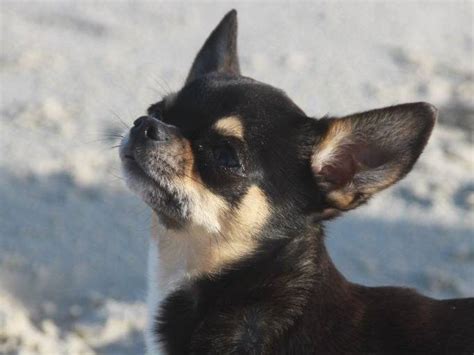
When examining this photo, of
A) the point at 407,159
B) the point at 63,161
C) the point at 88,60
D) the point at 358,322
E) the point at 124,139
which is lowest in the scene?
the point at 358,322

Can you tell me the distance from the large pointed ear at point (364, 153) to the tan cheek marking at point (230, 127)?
318 millimetres

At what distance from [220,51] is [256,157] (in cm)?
84

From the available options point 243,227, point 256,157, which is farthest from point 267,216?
point 256,157

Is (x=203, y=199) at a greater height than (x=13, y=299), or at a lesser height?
lesser

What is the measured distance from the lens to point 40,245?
554cm

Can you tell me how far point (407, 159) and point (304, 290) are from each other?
24.5 inches

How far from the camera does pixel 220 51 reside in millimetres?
4414

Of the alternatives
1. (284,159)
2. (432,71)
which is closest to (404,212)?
(432,71)

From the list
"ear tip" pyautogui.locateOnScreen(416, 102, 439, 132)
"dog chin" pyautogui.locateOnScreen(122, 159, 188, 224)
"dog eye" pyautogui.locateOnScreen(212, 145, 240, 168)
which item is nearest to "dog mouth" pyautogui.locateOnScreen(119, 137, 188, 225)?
"dog chin" pyautogui.locateOnScreen(122, 159, 188, 224)

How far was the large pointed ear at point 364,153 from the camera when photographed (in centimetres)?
365

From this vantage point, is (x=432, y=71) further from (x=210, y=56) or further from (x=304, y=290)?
(x=304, y=290)

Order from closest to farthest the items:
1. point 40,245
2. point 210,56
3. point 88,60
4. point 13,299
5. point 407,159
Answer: point 407,159 < point 210,56 < point 13,299 < point 40,245 < point 88,60

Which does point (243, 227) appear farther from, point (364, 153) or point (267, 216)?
point (364, 153)

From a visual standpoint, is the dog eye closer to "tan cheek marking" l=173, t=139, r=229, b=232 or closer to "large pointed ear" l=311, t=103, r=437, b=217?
"tan cheek marking" l=173, t=139, r=229, b=232
